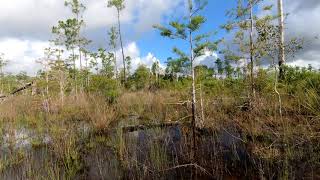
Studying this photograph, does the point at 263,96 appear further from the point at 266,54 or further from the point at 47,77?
the point at 47,77

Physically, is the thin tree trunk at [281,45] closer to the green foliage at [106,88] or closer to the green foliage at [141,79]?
the green foliage at [106,88]

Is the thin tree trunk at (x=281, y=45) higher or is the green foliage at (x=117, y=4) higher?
the green foliage at (x=117, y=4)

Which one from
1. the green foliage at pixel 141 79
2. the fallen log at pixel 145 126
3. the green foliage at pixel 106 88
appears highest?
the green foliage at pixel 141 79

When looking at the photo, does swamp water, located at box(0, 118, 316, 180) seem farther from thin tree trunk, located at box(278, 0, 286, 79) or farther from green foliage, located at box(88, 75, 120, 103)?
green foliage, located at box(88, 75, 120, 103)

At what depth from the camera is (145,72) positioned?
1041 inches

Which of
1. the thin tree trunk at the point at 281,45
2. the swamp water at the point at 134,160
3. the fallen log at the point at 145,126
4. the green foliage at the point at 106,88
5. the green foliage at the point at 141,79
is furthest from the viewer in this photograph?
the green foliage at the point at 141,79

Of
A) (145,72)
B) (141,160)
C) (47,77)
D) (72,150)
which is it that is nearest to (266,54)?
(141,160)

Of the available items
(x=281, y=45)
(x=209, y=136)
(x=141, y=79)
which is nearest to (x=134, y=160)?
(x=209, y=136)

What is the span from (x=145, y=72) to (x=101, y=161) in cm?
2005

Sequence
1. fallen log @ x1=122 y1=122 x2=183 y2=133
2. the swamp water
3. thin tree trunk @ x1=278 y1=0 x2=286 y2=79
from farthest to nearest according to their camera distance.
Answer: fallen log @ x1=122 y1=122 x2=183 y2=133, thin tree trunk @ x1=278 y1=0 x2=286 y2=79, the swamp water

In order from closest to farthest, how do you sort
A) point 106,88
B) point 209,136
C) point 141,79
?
point 209,136 < point 106,88 < point 141,79

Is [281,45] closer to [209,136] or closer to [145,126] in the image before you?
[209,136]

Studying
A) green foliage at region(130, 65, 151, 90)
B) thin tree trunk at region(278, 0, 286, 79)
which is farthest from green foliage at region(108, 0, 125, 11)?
thin tree trunk at region(278, 0, 286, 79)

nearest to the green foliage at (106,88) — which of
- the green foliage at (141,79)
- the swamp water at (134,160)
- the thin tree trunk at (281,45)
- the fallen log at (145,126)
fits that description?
the fallen log at (145,126)
